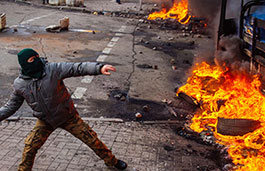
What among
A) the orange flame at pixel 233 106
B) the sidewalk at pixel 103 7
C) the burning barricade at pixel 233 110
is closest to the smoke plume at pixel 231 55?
the burning barricade at pixel 233 110

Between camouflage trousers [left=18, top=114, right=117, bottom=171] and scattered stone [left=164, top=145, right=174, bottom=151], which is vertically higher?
camouflage trousers [left=18, top=114, right=117, bottom=171]

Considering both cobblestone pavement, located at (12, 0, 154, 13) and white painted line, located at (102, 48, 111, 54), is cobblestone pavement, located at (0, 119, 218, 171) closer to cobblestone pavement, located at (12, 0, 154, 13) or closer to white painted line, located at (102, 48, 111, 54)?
white painted line, located at (102, 48, 111, 54)

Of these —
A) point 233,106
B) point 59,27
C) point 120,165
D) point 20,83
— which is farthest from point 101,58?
point 20,83

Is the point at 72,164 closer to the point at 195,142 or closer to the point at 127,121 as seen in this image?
the point at 127,121

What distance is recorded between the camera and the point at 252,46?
6.26 meters

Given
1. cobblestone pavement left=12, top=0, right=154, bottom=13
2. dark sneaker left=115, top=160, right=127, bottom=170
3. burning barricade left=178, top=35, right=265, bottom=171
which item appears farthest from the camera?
cobblestone pavement left=12, top=0, right=154, bottom=13

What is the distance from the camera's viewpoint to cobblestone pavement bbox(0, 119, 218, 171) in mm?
4496

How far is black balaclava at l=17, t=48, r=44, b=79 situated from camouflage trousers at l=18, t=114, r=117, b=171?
692 millimetres

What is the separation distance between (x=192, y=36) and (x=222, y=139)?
394 inches

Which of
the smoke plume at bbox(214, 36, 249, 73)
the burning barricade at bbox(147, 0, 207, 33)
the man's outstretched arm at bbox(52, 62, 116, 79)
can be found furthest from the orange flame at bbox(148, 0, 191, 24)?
the man's outstretched arm at bbox(52, 62, 116, 79)

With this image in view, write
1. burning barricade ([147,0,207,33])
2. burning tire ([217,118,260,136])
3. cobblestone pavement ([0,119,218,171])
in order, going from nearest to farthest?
cobblestone pavement ([0,119,218,171]) → burning tire ([217,118,260,136]) → burning barricade ([147,0,207,33])

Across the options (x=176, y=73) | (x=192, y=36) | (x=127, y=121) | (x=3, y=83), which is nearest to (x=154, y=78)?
(x=176, y=73)

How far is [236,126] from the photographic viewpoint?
5199mm

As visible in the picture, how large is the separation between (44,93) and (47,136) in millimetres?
667
